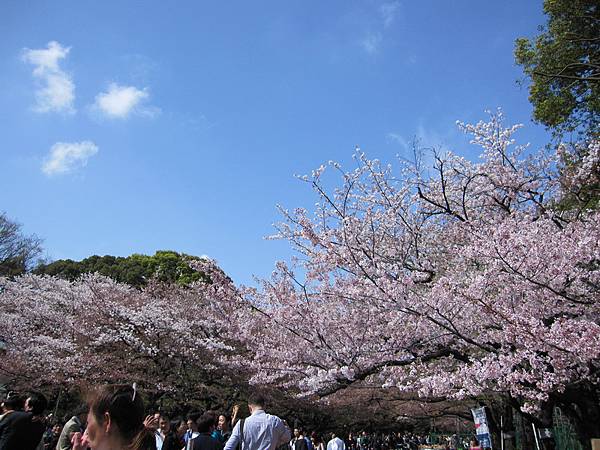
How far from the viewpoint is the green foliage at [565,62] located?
9578 mm

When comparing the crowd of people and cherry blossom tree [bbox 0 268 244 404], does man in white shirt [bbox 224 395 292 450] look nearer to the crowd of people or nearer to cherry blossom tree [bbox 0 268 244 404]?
→ the crowd of people

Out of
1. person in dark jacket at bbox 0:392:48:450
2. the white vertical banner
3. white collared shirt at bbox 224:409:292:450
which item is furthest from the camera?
the white vertical banner

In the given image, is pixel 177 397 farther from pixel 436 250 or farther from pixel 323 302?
A: pixel 436 250

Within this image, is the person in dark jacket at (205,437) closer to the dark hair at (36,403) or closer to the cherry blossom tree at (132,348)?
the dark hair at (36,403)

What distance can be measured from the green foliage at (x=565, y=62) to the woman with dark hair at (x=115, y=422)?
404 inches

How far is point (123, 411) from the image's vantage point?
1835 millimetres

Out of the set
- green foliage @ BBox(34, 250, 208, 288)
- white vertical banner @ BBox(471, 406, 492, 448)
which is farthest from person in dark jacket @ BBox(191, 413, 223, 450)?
green foliage @ BBox(34, 250, 208, 288)

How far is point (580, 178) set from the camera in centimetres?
811

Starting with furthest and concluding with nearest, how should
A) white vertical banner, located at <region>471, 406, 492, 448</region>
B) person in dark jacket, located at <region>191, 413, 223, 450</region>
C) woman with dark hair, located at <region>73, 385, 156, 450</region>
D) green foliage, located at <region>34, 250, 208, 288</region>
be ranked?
1. green foliage, located at <region>34, 250, 208, 288</region>
2. white vertical banner, located at <region>471, 406, 492, 448</region>
3. person in dark jacket, located at <region>191, 413, 223, 450</region>
4. woman with dark hair, located at <region>73, 385, 156, 450</region>

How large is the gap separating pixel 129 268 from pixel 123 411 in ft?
91.4

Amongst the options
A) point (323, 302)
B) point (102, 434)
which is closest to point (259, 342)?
point (323, 302)

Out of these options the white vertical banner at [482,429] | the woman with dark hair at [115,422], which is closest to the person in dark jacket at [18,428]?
the woman with dark hair at [115,422]

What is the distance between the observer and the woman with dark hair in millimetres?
1792

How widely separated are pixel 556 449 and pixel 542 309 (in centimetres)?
505
